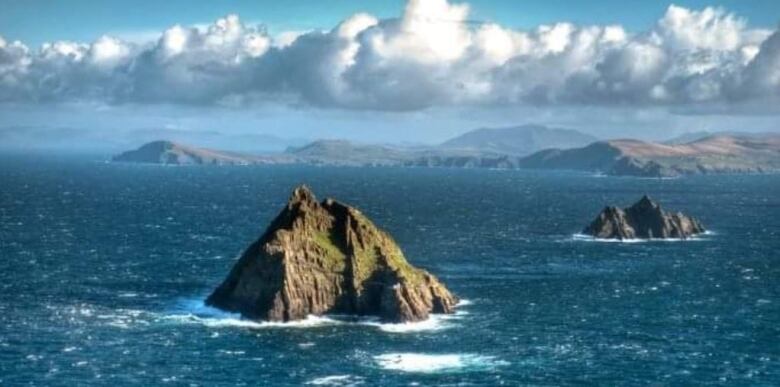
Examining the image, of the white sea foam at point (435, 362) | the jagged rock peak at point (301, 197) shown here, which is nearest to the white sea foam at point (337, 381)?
the white sea foam at point (435, 362)

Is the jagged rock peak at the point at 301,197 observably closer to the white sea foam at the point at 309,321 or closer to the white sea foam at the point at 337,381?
the white sea foam at the point at 309,321

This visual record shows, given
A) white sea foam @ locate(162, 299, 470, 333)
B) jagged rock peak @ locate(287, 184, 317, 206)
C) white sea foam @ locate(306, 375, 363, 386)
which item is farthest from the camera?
jagged rock peak @ locate(287, 184, 317, 206)

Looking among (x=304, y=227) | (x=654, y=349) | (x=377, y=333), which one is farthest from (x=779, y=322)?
(x=304, y=227)

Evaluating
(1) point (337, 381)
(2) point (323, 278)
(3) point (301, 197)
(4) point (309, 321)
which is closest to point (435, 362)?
(1) point (337, 381)

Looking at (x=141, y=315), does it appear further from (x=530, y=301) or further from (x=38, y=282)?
(x=530, y=301)

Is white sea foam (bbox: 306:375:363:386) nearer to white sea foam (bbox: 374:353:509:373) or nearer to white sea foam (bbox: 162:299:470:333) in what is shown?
white sea foam (bbox: 374:353:509:373)

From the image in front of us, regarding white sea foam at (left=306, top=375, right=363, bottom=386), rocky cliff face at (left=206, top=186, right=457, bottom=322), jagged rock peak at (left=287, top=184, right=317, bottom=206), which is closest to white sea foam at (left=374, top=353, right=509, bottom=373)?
white sea foam at (left=306, top=375, right=363, bottom=386)

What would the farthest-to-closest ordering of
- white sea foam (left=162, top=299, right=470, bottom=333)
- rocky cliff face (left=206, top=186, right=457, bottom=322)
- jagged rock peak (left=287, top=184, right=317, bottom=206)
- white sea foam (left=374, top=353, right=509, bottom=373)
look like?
jagged rock peak (left=287, top=184, right=317, bottom=206) → rocky cliff face (left=206, top=186, right=457, bottom=322) → white sea foam (left=162, top=299, right=470, bottom=333) → white sea foam (left=374, top=353, right=509, bottom=373)

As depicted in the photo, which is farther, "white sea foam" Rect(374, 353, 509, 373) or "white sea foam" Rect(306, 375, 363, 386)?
"white sea foam" Rect(374, 353, 509, 373)
